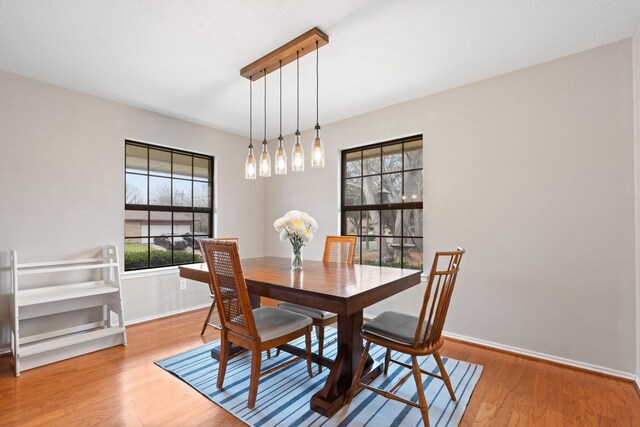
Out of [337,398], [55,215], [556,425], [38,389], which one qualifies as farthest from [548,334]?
[55,215]

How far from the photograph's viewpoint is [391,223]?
3512 mm

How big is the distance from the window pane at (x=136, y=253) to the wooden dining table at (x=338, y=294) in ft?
4.82

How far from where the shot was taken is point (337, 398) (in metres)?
1.84

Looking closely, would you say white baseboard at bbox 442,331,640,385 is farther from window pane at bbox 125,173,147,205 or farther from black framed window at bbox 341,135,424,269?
window pane at bbox 125,173,147,205

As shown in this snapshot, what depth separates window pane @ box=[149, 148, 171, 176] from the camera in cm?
362

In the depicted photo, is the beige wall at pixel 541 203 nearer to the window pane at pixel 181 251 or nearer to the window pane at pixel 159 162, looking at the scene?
the window pane at pixel 181 251

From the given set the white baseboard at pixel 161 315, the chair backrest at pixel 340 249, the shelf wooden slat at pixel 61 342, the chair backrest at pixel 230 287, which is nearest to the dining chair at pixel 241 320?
the chair backrest at pixel 230 287

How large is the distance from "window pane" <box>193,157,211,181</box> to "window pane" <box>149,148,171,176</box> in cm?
34

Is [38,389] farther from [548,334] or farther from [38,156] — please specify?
[548,334]

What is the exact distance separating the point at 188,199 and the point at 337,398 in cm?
302

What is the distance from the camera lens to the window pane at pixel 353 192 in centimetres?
381

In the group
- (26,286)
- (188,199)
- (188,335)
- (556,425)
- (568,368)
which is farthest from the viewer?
(188,199)

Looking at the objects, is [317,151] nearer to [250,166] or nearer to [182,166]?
[250,166]

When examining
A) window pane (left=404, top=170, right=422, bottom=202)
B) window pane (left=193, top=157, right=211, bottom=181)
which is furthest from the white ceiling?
window pane (left=193, top=157, right=211, bottom=181)
